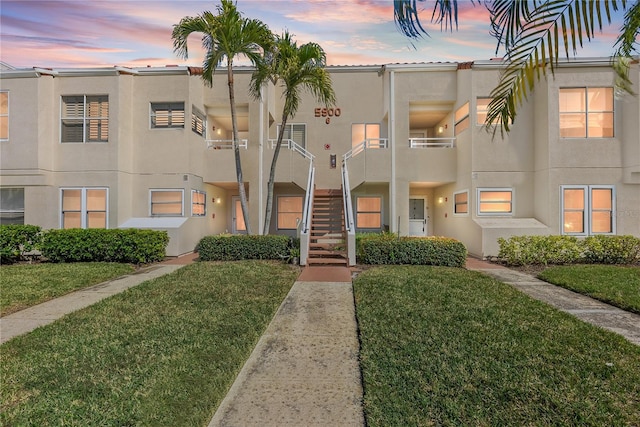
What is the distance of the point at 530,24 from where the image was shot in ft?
8.00

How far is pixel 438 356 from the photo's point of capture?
10.9 feet

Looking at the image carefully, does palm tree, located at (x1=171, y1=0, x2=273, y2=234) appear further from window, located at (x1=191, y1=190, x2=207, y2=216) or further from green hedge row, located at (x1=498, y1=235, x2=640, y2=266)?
green hedge row, located at (x1=498, y1=235, x2=640, y2=266)

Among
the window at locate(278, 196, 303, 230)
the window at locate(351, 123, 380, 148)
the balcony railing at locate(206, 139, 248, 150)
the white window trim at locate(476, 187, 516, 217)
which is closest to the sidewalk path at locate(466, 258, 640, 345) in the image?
the white window trim at locate(476, 187, 516, 217)

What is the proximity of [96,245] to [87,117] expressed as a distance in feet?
17.0

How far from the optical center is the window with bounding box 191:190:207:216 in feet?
38.1

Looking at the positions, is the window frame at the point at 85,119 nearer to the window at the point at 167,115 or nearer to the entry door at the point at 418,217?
the window at the point at 167,115

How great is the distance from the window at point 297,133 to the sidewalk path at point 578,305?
9587 millimetres

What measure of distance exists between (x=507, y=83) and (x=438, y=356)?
2848 millimetres

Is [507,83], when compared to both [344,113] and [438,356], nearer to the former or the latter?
[438,356]

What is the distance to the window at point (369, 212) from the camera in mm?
14445

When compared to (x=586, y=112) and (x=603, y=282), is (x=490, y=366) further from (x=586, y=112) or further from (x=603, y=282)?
(x=586, y=112)

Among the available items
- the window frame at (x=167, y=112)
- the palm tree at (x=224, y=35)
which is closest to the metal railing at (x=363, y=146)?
the palm tree at (x=224, y=35)

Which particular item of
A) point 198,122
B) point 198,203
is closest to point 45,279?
point 198,203

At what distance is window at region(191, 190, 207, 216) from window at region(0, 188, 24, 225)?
5.81 m
